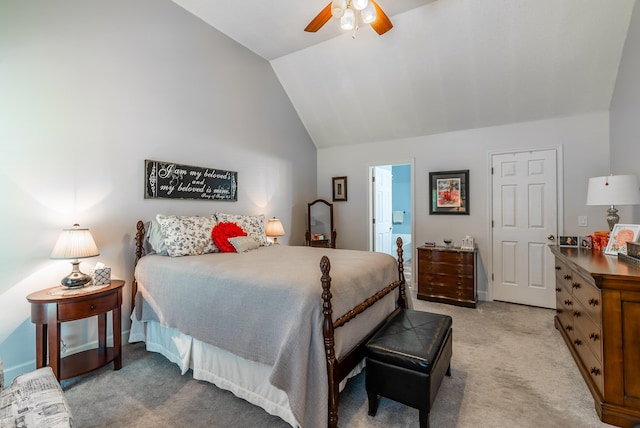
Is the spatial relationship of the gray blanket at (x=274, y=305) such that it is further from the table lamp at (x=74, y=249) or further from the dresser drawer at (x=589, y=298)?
the dresser drawer at (x=589, y=298)

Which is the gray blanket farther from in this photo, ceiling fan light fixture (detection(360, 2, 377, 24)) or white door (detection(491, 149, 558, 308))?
white door (detection(491, 149, 558, 308))

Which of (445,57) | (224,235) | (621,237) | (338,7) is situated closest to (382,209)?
(445,57)

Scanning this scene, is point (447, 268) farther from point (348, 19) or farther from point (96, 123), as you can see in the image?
point (96, 123)

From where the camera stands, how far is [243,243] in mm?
3172

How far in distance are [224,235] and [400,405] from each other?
2.24m

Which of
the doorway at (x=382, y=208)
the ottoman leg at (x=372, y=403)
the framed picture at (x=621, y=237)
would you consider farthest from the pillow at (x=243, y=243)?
the framed picture at (x=621, y=237)

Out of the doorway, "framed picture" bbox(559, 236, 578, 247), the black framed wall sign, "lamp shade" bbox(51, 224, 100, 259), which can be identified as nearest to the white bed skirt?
"lamp shade" bbox(51, 224, 100, 259)

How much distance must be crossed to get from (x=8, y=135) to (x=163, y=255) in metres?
1.43

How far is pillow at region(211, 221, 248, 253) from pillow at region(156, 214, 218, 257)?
53 mm

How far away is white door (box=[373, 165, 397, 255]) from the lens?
5.37 m

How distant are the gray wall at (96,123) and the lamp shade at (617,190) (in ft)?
12.7

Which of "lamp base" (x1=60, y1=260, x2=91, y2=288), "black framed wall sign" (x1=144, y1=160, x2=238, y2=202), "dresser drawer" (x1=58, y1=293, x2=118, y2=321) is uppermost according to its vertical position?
"black framed wall sign" (x1=144, y1=160, x2=238, y2=202)

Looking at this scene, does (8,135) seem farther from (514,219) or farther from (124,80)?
(514,219)

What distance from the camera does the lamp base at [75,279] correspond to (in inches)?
88.3
